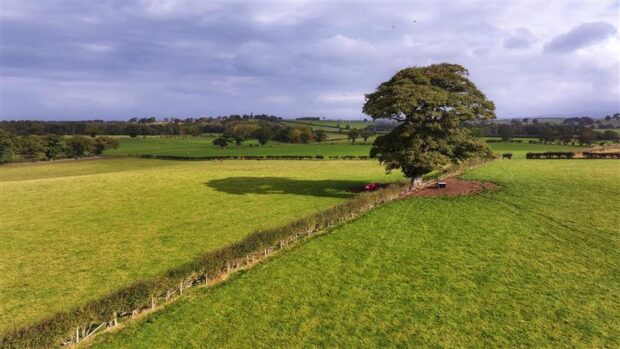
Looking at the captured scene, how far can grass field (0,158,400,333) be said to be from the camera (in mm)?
20016

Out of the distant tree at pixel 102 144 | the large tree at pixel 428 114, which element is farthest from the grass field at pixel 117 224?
the distant tree at pixel 102 144

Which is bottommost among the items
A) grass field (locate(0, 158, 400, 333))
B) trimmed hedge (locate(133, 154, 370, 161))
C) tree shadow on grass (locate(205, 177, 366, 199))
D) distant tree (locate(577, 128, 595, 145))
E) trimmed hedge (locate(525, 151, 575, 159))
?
grass field (locate(0, 158, 400, 333))

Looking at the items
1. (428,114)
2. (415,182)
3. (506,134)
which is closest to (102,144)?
→ (415,182)

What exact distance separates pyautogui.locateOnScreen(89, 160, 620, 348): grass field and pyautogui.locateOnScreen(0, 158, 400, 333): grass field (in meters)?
6.61

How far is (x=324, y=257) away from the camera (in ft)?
73.7

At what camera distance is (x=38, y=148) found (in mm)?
112875

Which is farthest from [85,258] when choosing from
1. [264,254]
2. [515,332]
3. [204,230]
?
[515,332]

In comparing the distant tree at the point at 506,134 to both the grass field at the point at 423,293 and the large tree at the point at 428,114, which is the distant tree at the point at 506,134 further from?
the grass field at the point at 423,293

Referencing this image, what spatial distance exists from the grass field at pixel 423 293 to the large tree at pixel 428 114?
32.2 ft

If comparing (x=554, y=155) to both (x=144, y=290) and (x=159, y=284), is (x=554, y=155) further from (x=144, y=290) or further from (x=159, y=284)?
(x=144, y=290)

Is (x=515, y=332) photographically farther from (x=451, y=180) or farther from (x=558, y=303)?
(x=451, y=180)

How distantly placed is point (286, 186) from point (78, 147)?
103 meters

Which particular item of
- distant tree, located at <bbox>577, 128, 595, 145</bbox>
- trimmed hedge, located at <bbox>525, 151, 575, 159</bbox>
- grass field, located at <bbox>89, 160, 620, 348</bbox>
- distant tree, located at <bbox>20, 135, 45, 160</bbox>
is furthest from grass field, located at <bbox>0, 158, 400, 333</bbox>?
distant tree, located at <bbox>577, 128, 595, 145</bbox>

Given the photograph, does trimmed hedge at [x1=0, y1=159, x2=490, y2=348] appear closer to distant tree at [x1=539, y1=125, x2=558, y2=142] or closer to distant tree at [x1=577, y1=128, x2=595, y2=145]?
distant tree at [x1=577, y1=128, x2=595, y2=145]
